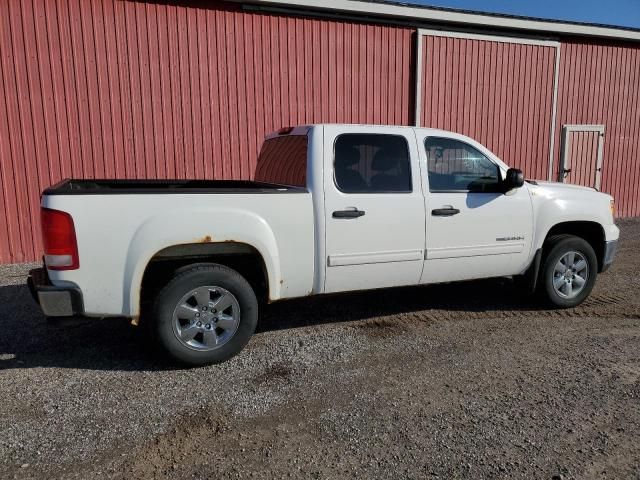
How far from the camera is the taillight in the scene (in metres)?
3.44

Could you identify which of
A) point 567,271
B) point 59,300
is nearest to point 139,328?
point 59,300

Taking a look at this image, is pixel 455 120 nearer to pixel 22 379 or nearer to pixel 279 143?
pixel 279 143

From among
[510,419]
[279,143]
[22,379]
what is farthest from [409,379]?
[22,379]

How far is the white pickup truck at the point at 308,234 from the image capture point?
11.8 feet

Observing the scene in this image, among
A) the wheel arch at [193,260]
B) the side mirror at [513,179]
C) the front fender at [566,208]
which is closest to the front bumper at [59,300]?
the wheel arch at [193,260]

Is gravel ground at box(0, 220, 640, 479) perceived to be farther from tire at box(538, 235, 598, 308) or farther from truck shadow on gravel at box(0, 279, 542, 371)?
tire at box(538, 235, 598, 308)

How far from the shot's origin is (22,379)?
3840 millimetres

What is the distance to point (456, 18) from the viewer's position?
9.91m

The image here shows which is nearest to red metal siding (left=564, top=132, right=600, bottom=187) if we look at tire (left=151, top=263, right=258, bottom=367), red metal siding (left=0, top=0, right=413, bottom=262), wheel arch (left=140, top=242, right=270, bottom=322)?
red metal siding (left=0, top=0, right=413, bottom=262)

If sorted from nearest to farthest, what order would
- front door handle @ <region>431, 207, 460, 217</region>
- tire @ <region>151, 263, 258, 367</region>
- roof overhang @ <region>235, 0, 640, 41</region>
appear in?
tire @ <region>151, 263, 258, 367</region> < front door handle @ <region>431, 207, 460, 217</region> < roof overhang @ <region>235, 0, 640, 41</region>

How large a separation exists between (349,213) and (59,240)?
7.14ft

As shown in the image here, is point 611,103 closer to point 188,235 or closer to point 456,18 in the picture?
point 456,18

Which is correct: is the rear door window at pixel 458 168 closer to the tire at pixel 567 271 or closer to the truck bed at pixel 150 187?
the tire at pixel 567 271

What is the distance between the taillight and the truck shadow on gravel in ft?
1.57
